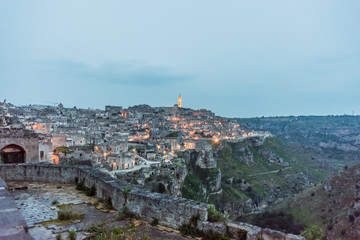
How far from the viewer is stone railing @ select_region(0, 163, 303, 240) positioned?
233 inches

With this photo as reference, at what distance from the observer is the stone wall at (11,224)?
9.36 ft

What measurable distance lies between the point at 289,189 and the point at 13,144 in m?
77.1

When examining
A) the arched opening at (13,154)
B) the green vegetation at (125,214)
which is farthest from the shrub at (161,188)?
the green vegetation at (125,214)

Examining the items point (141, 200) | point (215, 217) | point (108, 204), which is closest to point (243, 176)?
point (108, 204)

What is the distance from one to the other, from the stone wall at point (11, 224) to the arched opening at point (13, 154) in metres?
12.0

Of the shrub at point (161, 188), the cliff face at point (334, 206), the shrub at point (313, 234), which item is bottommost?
the cliff face at point (334, 206)

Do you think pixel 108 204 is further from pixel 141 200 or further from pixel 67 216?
pixel 141 200

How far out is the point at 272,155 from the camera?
96.0 metres

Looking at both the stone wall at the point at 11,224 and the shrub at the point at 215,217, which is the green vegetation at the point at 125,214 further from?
the stone wall at the point at 11,224

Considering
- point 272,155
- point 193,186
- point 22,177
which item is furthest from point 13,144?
point 272,155

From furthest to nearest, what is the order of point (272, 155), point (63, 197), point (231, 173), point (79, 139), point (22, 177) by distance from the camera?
point (272, 155) → point (231, 173) → point (79, 139) → point (22, 177) → point (63, 197)

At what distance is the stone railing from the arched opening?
3.24 m

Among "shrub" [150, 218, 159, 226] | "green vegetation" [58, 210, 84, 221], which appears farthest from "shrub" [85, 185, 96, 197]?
"shrub" [150, 218, 159, 226]

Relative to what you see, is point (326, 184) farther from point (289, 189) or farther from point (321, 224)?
point (289, 189)
